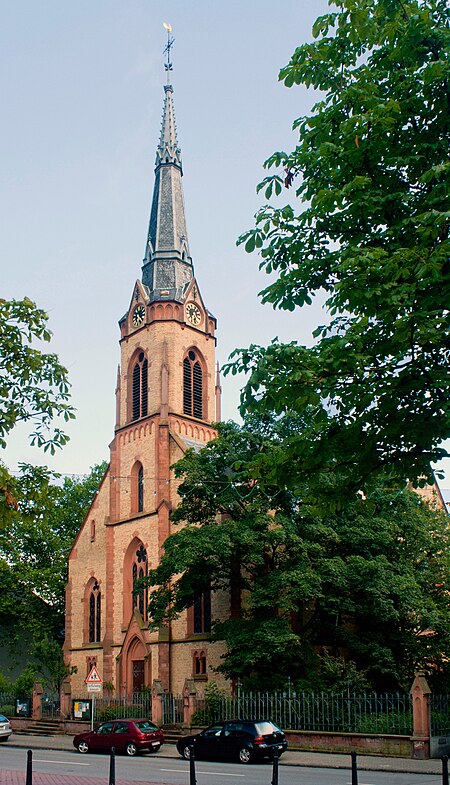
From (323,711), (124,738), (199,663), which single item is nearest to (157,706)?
(199,663)

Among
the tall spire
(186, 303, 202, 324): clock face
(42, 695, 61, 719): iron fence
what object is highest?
the tall spire

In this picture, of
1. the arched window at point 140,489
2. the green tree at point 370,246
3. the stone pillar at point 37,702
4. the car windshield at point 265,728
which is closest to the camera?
the green tree at point 370,246

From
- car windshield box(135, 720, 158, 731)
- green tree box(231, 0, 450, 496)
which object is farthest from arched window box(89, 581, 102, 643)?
green tree box(231, 0, 450, 496)

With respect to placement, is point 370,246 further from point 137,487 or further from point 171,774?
point 137,487

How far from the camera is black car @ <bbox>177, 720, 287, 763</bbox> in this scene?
869 inches

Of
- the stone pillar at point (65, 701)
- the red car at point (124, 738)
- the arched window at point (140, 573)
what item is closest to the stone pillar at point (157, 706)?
the red car at point (124, 738)

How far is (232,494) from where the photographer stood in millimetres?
33219

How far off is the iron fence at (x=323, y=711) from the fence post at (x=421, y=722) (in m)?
0.78

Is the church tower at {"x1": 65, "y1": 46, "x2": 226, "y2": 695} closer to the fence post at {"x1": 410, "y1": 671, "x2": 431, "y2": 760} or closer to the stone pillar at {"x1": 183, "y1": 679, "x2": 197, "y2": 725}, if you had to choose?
the stone pillar at {"x1": 183, "y1": 679, "x2": 197, "y2": 725}

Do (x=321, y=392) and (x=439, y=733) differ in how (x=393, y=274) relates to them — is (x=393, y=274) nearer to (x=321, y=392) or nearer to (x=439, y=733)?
(x=321, y=392)

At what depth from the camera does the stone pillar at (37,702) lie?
3819cm

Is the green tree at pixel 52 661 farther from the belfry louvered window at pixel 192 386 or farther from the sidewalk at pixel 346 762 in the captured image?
the belfry louvered window at pixel 192 386

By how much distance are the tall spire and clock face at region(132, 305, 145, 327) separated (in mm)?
946

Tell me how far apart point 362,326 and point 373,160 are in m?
2.53
